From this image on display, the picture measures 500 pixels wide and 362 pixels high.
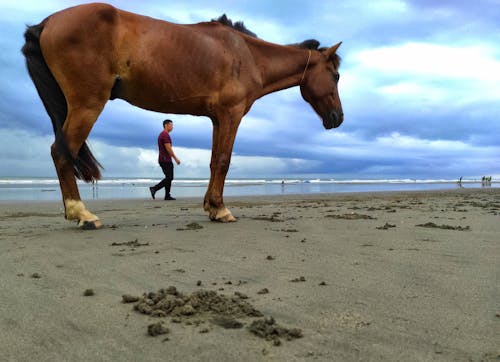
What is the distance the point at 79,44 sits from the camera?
13.7 ft

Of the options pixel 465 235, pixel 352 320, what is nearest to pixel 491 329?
pixel 352 320

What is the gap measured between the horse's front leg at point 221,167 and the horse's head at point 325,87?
160 cm

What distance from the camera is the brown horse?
13.9 ft

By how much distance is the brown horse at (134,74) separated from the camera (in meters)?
4.23

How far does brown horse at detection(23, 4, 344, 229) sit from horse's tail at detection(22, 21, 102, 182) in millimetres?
10

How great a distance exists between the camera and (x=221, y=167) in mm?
5219

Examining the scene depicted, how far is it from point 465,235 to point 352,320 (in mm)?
2786

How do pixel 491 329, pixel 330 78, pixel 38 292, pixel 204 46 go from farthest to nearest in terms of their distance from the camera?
pixel 330 78
pixel 204 46
pixel 38 292
pixel 491 329

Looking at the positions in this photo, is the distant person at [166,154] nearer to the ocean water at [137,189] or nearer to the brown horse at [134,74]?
the ocean water at [137,189]

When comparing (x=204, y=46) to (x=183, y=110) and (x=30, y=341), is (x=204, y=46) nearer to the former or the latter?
(x=183, y=110)

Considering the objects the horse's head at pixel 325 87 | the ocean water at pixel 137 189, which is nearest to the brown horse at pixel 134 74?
the horse's head at pixel 325 87

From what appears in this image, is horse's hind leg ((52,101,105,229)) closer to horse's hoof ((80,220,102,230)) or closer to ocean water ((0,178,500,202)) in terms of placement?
horse's hoof ((80,220,102,230))

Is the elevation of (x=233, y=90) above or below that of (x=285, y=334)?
above

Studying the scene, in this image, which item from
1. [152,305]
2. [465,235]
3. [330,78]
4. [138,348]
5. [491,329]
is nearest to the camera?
[138,348]
